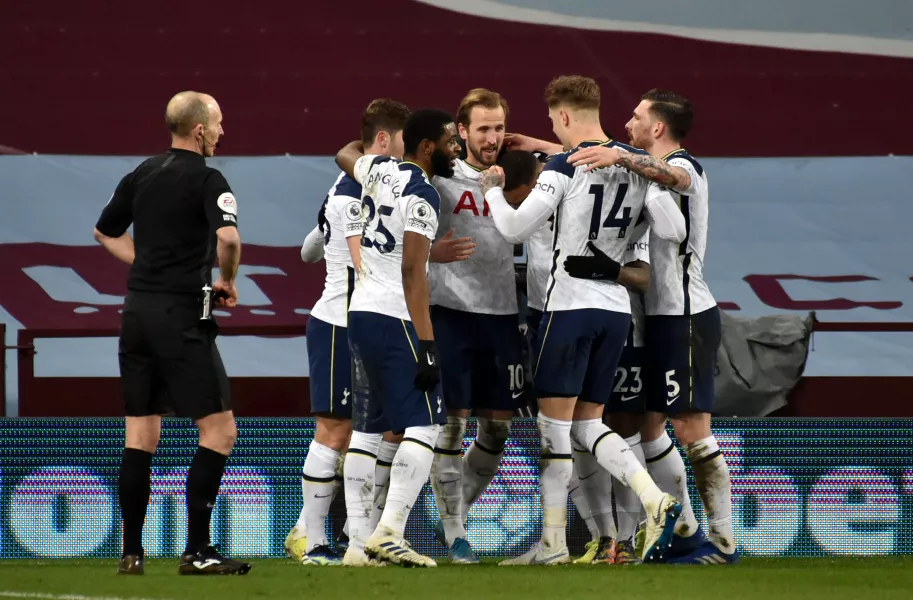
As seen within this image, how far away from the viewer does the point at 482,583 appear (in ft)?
16.0

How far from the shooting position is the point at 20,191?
9.30 meters

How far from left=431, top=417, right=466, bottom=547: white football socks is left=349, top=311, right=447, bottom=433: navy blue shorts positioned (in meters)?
0.56

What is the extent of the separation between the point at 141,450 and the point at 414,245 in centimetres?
132

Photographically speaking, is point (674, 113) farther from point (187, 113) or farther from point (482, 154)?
point (187, 113)

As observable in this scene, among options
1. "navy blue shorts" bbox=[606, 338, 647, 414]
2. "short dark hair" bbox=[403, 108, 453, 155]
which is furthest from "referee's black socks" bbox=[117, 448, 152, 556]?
"navy blue shorts" bbox=[606, 338, 647, 414]

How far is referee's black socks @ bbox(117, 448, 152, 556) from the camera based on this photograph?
528 centimetres

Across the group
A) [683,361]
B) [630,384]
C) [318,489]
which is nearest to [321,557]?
[318,489]

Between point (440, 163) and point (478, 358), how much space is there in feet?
3.03

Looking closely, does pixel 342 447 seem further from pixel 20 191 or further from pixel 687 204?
pixel 20 191

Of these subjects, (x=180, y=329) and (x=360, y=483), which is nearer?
(x=180, y=329)

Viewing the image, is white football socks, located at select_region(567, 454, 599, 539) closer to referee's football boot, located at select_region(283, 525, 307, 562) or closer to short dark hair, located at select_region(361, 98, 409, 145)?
referee's football boot, located at select_region(283, 525, 307, 562)

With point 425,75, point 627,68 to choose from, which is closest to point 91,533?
point 425,75

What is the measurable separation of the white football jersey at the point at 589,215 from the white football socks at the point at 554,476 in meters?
0.51

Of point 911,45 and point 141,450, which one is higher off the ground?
point 911,45
